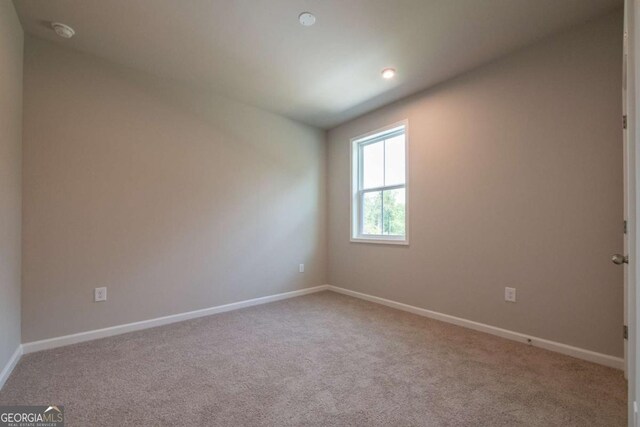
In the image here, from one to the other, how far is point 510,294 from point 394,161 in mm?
1902

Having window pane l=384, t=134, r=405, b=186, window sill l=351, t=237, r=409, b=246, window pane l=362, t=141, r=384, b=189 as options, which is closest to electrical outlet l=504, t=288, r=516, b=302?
window sill l=351, t=237, r=409, b=246

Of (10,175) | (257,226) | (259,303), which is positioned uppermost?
(10,175)

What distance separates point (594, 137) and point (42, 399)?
3946 millimetres

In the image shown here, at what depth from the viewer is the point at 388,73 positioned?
2920 millimetres

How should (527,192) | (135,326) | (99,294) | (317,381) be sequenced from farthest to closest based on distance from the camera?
(135,326)
(99,294)
(527,192)
(317,381)

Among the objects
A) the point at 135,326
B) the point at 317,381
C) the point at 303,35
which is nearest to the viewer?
the point at 317,381

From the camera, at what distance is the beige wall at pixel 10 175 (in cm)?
187

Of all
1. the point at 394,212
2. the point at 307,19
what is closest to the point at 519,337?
the point at 394,212

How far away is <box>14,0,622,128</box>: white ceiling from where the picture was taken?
6.77 feet

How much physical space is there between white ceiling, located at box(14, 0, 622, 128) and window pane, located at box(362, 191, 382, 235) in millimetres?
1382

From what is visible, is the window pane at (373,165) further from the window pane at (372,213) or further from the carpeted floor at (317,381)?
the carpeted floor at (317,381)

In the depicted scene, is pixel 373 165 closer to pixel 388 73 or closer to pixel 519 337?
pixel 388 73

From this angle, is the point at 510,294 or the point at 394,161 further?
the point at 394,161

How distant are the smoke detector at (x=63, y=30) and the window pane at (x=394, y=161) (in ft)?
10.5
